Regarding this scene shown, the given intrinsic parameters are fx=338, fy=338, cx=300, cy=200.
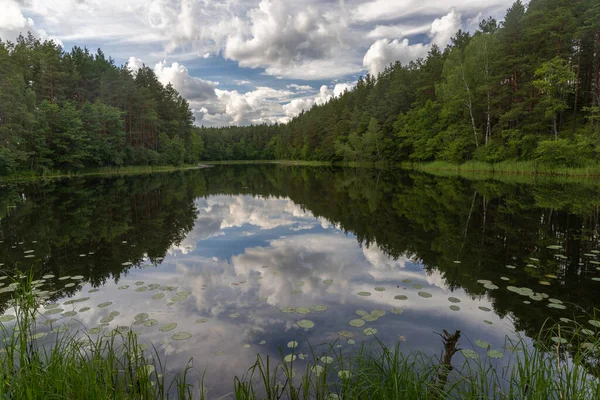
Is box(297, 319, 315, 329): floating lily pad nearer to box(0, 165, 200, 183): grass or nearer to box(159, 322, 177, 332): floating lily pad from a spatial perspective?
box(159, 322, 177, 332): floating lily pad

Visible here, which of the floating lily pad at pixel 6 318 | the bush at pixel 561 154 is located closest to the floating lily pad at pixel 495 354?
the floating lily pad at pixel 6 318

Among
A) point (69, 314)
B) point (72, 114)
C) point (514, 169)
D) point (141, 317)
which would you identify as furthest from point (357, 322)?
point (72, 114)

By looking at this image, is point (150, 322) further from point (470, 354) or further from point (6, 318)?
point (470, 354)

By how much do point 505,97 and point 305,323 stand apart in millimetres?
38962

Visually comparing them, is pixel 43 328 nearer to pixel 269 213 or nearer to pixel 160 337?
pixel 160 337

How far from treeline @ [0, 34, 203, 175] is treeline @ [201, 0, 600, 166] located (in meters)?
37.9

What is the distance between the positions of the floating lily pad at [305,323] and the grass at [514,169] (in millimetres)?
30769

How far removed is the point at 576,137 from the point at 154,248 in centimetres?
3280

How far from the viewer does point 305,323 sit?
5902 mm

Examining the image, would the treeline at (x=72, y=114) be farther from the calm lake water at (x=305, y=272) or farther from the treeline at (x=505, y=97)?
the treeline at (x=505, y=97)

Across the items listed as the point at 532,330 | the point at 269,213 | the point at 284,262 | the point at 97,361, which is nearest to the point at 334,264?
the point at 284,262

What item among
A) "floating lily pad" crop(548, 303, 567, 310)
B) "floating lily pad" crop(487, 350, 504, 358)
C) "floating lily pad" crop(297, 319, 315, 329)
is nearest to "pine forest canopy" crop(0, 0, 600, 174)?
"floating lily pad" crop(548, 303, 567, 310)

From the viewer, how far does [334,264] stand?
9.56 m

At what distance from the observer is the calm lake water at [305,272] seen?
18.5 feet
